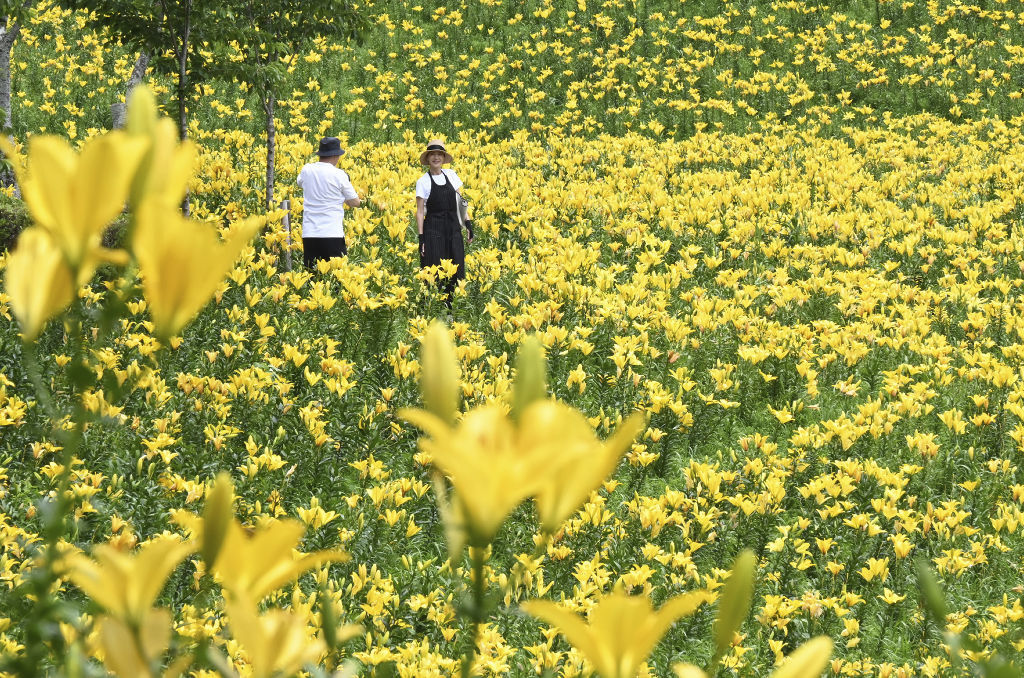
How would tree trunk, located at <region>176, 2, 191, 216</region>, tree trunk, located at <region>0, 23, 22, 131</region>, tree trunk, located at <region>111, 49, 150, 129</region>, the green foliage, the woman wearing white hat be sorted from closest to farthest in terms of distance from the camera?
the green foliage → tree trunk, located at <region>176, 2, 191, 216</region> → the woman wearing white hat → tree trunk, located at <region>0, 23, 22, 131</region> → tree trunk, located at <region>111, 49, 150, 129</region>

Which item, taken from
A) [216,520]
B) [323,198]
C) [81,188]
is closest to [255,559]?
[216,520]

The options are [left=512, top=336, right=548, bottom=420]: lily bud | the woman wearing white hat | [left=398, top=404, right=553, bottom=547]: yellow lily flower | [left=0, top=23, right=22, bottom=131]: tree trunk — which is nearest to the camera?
[left=398, top=404, right=553, bottom=547]: yellow lily flower

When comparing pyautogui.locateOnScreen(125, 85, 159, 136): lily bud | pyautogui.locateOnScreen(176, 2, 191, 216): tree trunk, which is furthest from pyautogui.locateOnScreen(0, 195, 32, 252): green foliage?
pyautogui.locateOnScreen(125, 85, 159, 136): lily bud

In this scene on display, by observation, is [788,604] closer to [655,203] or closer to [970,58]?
[655,203]

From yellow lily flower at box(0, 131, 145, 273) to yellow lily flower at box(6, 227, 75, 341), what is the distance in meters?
0.02

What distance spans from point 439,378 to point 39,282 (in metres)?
0.31

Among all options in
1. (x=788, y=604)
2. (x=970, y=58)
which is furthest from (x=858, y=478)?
(x=970, y=58)

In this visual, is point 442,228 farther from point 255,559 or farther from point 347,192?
point 255,559

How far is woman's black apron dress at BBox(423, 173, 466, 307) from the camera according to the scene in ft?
28.2

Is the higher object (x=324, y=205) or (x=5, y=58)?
(x=5, y=58)

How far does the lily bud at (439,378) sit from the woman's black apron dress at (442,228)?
7.80m

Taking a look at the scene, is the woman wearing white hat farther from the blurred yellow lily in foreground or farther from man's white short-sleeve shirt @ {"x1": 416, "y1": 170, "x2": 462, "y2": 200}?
the blurred yellow lily in foreground

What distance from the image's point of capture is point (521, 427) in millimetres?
680

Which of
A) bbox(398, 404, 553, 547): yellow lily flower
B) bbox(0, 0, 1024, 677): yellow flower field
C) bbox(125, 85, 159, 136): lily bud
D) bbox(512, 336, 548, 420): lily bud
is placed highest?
bbox(125, 85, 159, 136): lily bud
